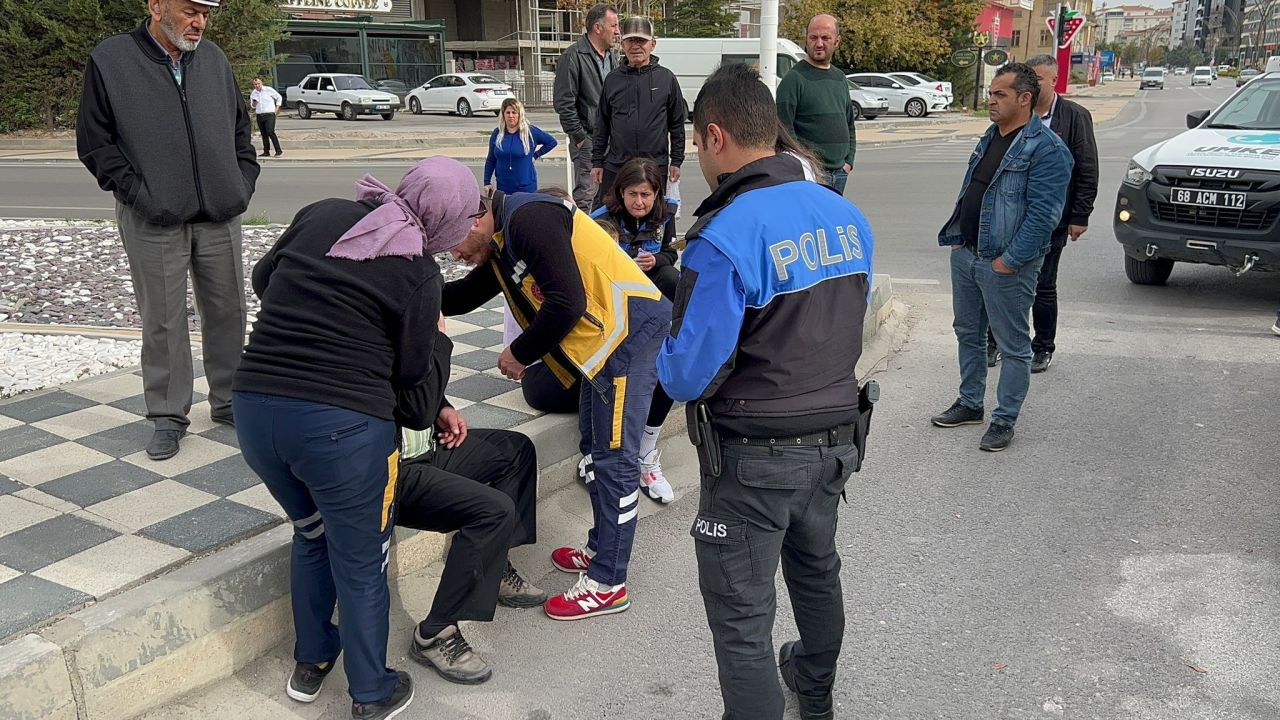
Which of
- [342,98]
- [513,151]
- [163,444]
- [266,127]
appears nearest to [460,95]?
[342,98]

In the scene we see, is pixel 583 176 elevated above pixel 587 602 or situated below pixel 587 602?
above

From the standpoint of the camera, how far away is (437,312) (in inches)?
111

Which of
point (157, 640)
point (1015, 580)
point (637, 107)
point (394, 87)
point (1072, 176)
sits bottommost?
point (1015, 580)

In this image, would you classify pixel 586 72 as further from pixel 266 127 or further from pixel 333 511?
pixel 266 127

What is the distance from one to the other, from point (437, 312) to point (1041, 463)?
3363 millimetres

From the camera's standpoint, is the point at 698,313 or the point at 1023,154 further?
the point at 1023,154

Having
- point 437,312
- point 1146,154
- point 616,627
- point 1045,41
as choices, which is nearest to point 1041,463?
point 616,627

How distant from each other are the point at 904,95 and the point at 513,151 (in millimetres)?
29782

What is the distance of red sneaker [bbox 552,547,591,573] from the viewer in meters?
3.95

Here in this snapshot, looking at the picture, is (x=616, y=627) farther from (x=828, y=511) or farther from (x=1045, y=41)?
(x=1045, y=41)

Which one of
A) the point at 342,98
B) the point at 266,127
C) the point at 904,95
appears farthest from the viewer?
the point at 904,95

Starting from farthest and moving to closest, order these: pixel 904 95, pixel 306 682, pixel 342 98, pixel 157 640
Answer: pixel 904 95, pixel 342 98, pixel 306 682, pixel 157 640

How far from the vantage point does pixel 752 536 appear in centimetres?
262

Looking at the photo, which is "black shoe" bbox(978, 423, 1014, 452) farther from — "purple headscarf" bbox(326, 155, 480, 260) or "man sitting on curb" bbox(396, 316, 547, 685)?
"purple headscarf" bbox(326, 155, 480, 260)
